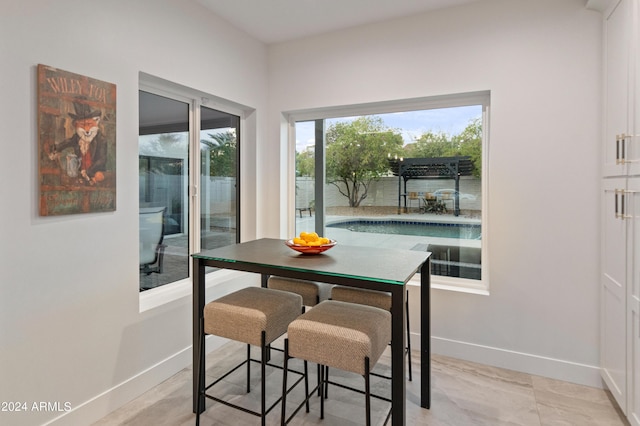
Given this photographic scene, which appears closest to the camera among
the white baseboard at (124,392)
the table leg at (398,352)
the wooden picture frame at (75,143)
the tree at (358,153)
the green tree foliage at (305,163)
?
the table leg at (398,352)

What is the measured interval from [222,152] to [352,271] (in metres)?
1.99

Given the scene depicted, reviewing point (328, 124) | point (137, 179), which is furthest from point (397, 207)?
point (137, 179)

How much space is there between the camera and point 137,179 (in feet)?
7.18

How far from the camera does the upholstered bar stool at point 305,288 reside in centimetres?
238

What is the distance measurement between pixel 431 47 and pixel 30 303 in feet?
9.92

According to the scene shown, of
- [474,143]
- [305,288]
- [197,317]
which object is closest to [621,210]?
[474,143]

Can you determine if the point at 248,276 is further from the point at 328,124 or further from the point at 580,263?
the point at 580,263

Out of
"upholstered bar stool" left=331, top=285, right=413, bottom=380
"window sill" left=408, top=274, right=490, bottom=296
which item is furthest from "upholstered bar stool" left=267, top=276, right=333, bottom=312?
"window sill" left=408, top=274, right=490, bottom=296

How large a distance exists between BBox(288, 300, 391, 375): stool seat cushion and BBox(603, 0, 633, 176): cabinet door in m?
1.62

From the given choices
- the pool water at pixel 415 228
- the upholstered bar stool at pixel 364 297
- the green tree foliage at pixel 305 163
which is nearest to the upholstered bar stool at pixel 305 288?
the upholstered bar stool at pixel 364 297

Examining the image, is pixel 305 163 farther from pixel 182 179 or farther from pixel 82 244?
pixel 82 244

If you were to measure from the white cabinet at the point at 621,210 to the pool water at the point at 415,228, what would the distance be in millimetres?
860

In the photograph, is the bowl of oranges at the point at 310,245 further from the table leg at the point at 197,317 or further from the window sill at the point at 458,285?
the window sill at the point at 458,285

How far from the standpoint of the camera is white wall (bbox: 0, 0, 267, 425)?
161 centimetres
